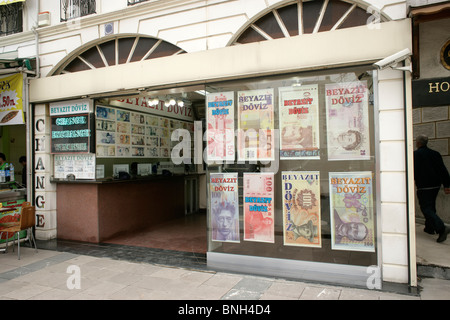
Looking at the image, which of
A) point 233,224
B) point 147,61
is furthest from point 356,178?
point 147,61

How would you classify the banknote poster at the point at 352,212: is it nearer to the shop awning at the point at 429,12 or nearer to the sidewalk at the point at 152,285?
the sidewalk at the point at 152,285

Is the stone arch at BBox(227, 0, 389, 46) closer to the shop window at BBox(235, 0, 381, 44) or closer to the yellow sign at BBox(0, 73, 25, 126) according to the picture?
the shop window at BBox(235, 0, 381, 44)

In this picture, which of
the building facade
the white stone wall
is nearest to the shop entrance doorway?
the building facade

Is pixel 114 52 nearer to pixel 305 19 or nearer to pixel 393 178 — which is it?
pixel 305 19

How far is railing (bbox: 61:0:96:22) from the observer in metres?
6.86

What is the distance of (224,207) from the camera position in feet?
18.1

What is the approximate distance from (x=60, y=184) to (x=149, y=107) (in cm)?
298

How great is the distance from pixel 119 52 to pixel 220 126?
282cm

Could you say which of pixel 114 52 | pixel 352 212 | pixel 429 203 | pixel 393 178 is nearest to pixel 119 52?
pixel 114 52

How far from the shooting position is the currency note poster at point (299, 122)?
16.6 ft

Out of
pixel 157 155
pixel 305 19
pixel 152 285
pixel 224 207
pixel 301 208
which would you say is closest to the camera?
pixel 152 285

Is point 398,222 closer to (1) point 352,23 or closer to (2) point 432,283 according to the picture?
(2) point 432,283

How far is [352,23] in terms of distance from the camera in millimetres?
4926

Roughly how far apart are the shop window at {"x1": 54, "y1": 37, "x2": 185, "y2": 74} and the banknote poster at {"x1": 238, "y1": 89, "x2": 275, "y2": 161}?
5.41ft
